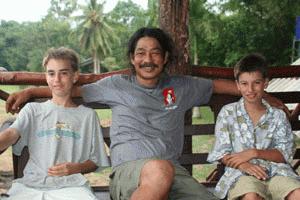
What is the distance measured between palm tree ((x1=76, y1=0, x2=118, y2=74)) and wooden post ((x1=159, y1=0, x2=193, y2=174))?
46.1m

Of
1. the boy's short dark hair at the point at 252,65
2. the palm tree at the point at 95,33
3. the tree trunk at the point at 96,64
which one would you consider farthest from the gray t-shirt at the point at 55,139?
the palm tree at the point at 95,33

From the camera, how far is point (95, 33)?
50.5 m

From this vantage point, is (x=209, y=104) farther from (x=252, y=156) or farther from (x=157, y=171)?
(x=157, y=171)

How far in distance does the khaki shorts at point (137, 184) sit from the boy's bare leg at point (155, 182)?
0.40ft

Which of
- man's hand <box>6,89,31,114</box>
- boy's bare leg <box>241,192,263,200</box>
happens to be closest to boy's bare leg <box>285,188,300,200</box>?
boy's bare leg <box>241,192,263,200</box>

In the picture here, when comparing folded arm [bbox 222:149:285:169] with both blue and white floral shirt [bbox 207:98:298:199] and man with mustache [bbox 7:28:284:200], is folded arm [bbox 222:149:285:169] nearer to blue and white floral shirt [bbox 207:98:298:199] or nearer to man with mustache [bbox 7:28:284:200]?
blue and white floral shirt [bbox 207:98:298:199]

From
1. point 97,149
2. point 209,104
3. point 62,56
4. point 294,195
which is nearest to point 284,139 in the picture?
point 294,195

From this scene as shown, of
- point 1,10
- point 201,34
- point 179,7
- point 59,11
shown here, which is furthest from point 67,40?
point 179,7

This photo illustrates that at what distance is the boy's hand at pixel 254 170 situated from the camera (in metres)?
2.57

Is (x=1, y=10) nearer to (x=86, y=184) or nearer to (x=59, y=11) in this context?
(x=59, y=11)

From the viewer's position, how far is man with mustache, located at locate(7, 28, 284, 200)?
2625mm

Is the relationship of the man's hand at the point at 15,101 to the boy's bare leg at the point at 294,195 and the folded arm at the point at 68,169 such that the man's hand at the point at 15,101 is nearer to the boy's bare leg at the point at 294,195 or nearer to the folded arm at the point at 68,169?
the folded arm at the point at 68,169

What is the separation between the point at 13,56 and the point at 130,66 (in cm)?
5355

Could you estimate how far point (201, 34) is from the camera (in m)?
20.9
